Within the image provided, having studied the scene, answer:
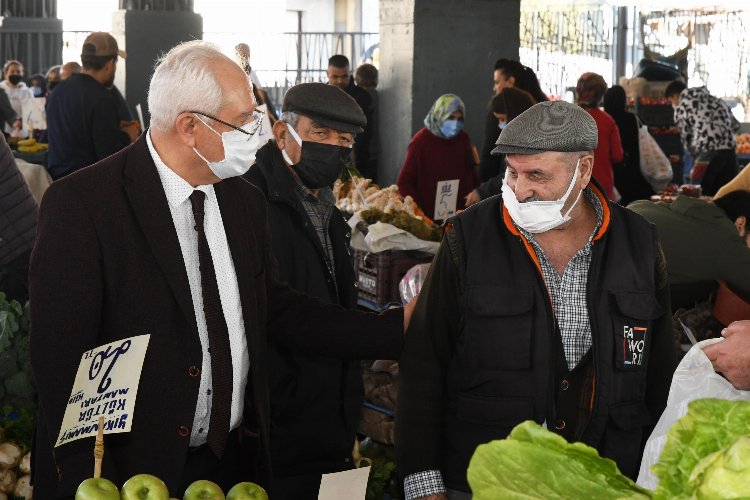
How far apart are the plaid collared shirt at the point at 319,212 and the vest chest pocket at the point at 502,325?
34.7 inches

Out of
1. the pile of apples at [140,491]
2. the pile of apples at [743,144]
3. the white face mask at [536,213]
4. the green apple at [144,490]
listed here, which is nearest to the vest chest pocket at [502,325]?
the white face mask at [536,213]

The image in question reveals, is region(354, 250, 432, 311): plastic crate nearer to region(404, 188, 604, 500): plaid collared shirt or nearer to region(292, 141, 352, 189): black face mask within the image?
region(292, 141, 352, 189): black face mask

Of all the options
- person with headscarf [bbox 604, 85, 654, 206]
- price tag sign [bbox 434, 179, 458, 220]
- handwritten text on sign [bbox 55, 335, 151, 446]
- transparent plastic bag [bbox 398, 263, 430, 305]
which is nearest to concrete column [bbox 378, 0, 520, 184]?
person with headscarf [bbox 604, 85, 654, 206]

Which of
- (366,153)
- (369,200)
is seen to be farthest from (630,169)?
(369,200)

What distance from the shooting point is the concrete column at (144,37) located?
481 inches

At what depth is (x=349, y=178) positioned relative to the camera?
614cm

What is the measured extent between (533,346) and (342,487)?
697mm

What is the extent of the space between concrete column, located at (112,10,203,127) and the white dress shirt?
10093 mm

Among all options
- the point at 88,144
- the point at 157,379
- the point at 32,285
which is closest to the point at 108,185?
the point at 32,285

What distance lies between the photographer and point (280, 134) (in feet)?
11.3

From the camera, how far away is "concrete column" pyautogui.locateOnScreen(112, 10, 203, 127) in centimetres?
1221

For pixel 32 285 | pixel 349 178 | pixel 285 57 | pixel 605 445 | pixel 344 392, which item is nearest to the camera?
pixel 32 285

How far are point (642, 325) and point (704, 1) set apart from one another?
14.2 m

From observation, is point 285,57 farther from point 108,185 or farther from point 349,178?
point 108,185
